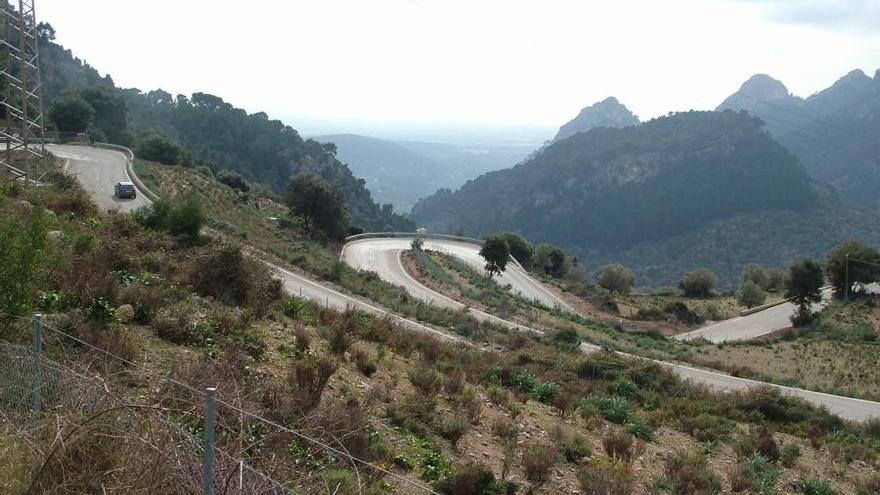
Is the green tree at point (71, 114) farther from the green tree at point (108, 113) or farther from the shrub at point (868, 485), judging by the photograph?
the shrub at point (868, 485)

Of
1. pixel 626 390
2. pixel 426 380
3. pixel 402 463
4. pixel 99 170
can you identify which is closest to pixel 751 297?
pixel 626 390

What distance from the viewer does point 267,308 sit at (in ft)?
46.0

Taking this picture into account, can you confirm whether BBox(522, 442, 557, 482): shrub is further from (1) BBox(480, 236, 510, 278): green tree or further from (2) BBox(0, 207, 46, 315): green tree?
(1) BBox(480, 236, 510, 278): green tree

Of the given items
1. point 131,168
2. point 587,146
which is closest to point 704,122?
point 587,146

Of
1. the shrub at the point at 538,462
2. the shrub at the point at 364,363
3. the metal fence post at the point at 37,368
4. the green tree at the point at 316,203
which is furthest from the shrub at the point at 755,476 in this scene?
the green tree at the point at 316,203

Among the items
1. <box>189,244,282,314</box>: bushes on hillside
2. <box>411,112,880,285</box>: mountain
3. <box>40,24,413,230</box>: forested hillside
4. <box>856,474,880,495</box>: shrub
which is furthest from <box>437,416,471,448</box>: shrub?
<box>411,112,880,285</box>: mountain

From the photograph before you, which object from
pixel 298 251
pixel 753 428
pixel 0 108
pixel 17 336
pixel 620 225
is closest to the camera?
pixel 17 336

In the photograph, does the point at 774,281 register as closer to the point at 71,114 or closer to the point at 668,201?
the point at 71,114

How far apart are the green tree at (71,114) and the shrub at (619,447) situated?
72.6 m

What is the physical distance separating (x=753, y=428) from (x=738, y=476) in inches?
192

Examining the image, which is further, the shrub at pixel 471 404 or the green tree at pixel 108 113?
the green tree at pixel 108 113

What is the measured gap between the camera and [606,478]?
7.58 m

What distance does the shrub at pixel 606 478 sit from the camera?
24.0 ft

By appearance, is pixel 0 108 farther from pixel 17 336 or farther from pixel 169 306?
pixel 17 336
